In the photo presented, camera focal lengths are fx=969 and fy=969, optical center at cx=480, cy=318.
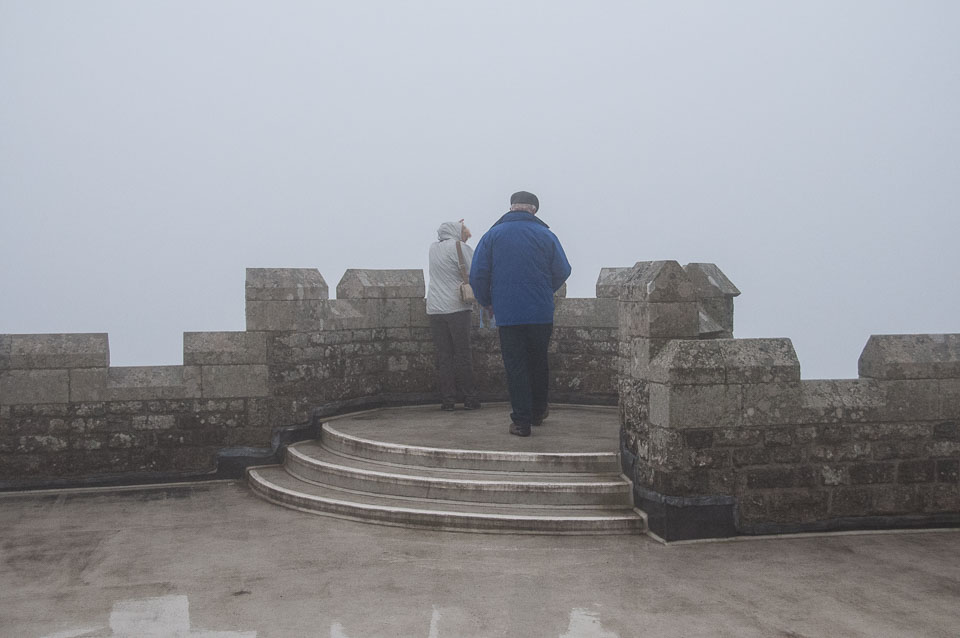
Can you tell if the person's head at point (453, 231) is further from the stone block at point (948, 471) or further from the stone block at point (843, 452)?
the stone block at point (948, 471)

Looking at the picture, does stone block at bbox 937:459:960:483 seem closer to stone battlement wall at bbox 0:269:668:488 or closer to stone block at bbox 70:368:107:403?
stone battlement wall at bbox 0:269:668:488

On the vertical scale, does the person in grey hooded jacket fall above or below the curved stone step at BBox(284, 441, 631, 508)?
above

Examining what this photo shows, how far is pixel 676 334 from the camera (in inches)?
267

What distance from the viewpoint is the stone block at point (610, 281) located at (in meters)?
10.7

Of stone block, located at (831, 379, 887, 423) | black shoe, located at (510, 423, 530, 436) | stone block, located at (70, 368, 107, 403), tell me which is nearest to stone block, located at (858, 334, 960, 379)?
stone block, located at (831, 379, 887, 423)

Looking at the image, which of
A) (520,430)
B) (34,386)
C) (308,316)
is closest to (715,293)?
(520,430)

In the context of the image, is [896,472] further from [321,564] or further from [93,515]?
[93,515]

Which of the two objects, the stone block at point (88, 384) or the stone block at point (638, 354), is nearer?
the stone block at point (638, 354)

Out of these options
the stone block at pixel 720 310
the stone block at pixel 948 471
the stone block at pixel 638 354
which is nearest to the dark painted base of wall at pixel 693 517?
the stone block at pixel 638 354

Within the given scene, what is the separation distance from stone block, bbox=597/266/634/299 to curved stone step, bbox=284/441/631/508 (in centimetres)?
360

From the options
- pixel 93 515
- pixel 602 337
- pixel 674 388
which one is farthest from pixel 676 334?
pixel 93 515

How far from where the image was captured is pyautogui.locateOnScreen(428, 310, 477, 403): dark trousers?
9945 millimetres

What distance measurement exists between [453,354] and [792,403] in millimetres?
4298

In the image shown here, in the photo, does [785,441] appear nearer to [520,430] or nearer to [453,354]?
[520,430]
